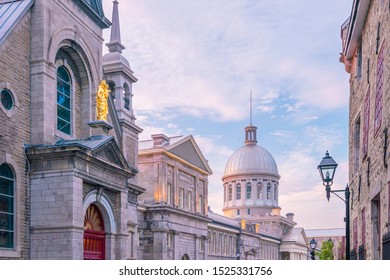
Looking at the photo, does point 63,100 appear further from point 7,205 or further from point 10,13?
point 7,205

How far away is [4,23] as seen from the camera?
1912 cm

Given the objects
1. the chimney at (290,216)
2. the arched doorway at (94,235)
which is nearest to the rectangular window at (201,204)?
the arched doorway at (94,235)

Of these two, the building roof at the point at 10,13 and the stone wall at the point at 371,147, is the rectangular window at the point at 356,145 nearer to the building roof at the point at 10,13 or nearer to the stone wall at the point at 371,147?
the stone wall at the point at 371,147

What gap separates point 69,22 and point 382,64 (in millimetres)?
12074

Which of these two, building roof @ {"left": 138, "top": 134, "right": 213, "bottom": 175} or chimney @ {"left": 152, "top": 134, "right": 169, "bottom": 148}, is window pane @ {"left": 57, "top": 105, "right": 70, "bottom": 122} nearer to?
building roof @ {"left": 138, "top": 134, "right": 213, "bottom": 175}

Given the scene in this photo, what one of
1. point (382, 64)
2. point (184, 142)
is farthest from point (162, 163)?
point (382, 64)

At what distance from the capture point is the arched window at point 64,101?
21.4m

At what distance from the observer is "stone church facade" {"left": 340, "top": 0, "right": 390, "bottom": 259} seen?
12820 mm

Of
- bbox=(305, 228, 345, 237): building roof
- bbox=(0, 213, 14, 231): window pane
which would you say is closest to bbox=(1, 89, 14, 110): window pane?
bbox=(0, 213, 14, 231): window pane

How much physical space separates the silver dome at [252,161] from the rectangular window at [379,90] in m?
94.6

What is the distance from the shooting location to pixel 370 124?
51.7ft

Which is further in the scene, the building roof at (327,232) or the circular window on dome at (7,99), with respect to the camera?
the building roof at (327,232)

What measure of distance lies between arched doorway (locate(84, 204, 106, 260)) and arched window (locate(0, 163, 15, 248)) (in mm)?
2741

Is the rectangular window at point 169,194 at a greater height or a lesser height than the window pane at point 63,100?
lesser
